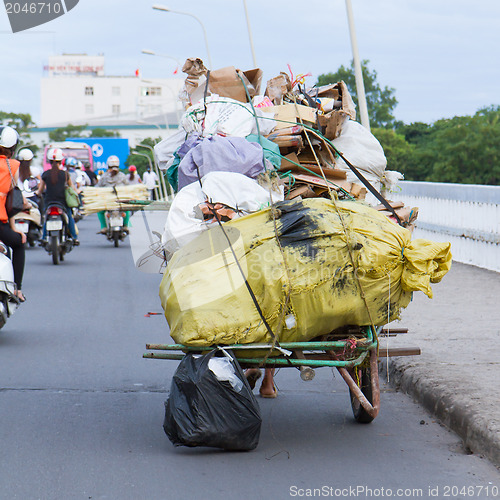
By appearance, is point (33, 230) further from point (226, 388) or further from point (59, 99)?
point (59, 99)

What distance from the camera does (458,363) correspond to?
661cm

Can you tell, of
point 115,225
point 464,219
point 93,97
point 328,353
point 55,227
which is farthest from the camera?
point 93,97

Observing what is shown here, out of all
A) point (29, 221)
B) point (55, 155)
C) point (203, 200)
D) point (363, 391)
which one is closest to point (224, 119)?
point (203, 200)

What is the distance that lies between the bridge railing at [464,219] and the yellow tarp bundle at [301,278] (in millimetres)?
7815

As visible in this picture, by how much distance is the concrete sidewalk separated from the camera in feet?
16.7

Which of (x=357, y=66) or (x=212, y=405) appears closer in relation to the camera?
(x=212, y=405)

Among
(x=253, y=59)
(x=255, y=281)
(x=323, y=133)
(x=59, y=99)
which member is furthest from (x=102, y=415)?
(x=59, y=99)

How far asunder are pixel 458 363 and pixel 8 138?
458cm

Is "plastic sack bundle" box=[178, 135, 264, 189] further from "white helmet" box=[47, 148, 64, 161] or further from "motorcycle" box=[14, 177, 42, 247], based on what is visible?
"motorcycle" box=[14, 177, 42, 247]

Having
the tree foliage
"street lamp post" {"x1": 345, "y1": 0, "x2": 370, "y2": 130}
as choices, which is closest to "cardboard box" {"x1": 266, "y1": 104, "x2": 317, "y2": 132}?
"street lamp post" {"x1": 345, "y1": 0, "x2": 370, "y2": 130}

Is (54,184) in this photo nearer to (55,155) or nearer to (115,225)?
(55,155)

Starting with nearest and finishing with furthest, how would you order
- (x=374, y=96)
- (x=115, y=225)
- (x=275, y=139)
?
(x=275, y=139)
(x=115, y=225)
(x=374, y=96)

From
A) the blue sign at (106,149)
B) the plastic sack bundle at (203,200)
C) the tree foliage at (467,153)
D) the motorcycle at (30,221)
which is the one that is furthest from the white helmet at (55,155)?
the blue sign at (106,149)

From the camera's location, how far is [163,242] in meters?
5.35
